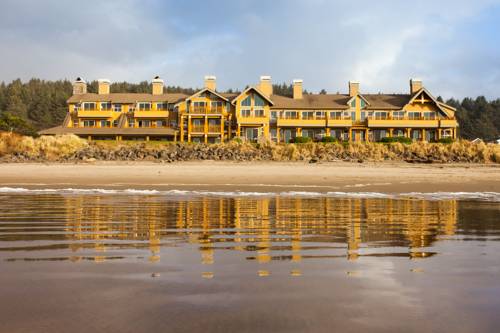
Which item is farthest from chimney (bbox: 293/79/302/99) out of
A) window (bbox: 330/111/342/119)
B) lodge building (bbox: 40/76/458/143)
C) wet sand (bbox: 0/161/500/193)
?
wet sand (bbox: 0/161/500/193)

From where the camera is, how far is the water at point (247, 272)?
3609mm

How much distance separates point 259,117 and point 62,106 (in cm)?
7060

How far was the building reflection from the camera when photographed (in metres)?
6.37

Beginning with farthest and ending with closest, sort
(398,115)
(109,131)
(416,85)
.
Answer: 1. (416,85)
2. (398,115)
3. (109,131)

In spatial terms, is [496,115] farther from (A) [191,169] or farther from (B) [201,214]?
(B) [201,214]

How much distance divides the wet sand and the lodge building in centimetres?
3095

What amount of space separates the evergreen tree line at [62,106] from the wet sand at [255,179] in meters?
77.9

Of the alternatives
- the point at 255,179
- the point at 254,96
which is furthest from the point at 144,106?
the point at 255,179

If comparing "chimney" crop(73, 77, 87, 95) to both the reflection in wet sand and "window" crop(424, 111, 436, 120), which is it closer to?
"window" crop(424, 111, 436, 120)

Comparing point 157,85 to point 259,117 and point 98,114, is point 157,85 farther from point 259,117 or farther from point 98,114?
point 259,117

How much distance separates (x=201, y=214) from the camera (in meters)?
10.4

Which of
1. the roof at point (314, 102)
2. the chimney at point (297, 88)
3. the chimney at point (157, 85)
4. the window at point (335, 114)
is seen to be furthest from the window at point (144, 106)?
the window at point (335, 114)

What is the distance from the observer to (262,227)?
8.52 m

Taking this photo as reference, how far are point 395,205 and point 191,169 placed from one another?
14.8m
